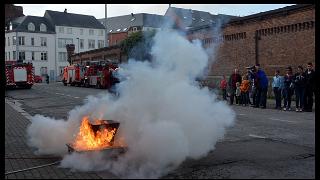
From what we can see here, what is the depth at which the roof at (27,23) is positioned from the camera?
297ft

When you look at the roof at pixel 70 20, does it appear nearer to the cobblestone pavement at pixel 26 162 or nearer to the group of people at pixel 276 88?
the group of people at pixel 276 88

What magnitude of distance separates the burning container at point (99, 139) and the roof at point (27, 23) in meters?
86.4

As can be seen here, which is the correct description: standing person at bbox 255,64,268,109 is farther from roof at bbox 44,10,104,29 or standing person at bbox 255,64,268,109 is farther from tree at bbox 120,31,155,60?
roof at bbox 44,10,104,29

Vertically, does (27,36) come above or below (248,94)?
above

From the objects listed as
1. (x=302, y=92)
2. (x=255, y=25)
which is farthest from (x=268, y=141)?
(x=255, y=25)

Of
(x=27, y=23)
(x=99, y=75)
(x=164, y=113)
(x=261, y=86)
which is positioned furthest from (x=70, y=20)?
(x=164, y=113)

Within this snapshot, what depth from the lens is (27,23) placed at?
92125mm

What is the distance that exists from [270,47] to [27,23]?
75.2 metres

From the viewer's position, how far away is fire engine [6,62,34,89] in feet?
145

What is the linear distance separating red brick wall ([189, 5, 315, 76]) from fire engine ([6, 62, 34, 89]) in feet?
72.7

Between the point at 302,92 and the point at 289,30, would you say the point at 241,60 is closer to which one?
the point at 289,30

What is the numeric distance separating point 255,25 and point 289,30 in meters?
2.98

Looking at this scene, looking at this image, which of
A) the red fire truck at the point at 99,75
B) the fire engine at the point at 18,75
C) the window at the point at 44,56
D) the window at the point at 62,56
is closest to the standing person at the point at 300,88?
the red fire truck at the point at 99,75

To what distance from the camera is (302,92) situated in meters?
18.4
